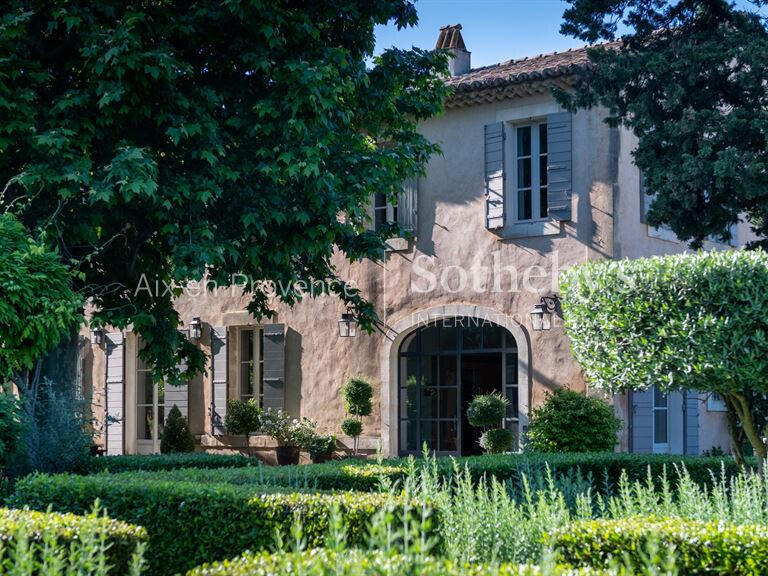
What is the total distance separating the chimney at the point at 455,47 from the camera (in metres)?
17.7

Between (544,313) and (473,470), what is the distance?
5.33 meters

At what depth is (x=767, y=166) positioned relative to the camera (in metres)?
11.7

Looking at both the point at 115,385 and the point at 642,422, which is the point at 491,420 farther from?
the point at 115,385

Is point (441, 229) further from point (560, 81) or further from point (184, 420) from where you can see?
point (184, 420)

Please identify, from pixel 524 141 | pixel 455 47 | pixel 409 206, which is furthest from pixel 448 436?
pixel 455 47

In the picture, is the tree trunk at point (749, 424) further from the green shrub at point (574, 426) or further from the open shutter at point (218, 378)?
the open shutter at point (218, 378)

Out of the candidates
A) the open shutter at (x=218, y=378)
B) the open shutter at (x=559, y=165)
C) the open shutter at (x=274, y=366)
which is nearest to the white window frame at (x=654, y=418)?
the open shutter at (x=559, y=165)

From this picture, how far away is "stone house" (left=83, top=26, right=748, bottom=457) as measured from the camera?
593 inches

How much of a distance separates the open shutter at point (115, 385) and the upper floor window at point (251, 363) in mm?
2457

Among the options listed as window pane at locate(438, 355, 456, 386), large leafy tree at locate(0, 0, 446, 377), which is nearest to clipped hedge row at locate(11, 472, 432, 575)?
large leafy tree at locate(0, 0, 446, 377)

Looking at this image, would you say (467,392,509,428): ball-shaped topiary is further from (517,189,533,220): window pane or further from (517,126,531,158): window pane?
(517,126,531,158): window pane

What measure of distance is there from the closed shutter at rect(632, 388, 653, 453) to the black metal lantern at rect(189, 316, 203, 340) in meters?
7.63

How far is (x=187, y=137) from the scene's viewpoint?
427 inches

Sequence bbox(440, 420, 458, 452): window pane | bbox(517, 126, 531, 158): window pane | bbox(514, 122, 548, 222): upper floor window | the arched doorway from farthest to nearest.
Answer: bbox(440, 420, 458, 452): window pane → the arched doorway → bbox(517, 126, 531, 158): window pane → bbox(514, 122, 548, 222): upper floor window
